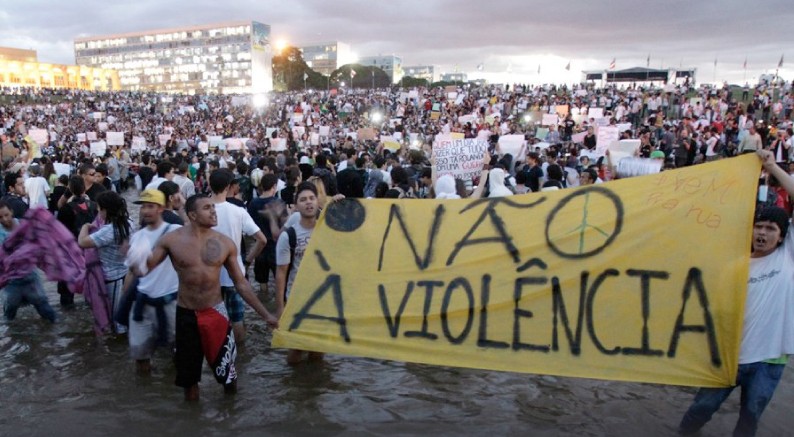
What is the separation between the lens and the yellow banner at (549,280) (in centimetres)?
322

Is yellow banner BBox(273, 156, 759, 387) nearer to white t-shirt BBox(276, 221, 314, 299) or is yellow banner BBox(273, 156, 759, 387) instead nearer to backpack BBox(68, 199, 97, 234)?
white t-shirt BBox(276, 221, 314, 299)

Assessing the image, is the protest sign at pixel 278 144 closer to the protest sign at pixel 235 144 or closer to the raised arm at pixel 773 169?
the protest sign at pixel 235 144

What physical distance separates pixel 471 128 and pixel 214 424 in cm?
1939

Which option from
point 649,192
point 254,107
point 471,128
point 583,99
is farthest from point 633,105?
point 254,107

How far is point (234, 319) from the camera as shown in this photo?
17.5 ft

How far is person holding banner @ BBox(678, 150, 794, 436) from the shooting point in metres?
3.08

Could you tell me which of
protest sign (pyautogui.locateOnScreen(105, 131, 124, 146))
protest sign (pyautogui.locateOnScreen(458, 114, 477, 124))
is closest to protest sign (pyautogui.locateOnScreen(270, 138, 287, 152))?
protest sign (pyautogui.locateOnScreen(105, 131, 124, 146))

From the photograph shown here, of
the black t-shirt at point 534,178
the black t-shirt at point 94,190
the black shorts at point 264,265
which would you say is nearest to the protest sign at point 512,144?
the black t-shirt at point 534,178

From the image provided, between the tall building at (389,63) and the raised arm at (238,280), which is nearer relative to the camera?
the raised arm at (238,280)

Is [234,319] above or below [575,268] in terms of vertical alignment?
below

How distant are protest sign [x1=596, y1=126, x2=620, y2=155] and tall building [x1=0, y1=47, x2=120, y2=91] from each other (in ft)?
344

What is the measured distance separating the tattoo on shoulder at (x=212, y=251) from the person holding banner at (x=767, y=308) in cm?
334

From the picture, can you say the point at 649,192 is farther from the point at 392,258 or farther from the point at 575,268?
the point at 392,258

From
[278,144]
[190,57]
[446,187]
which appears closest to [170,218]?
[446,187]
